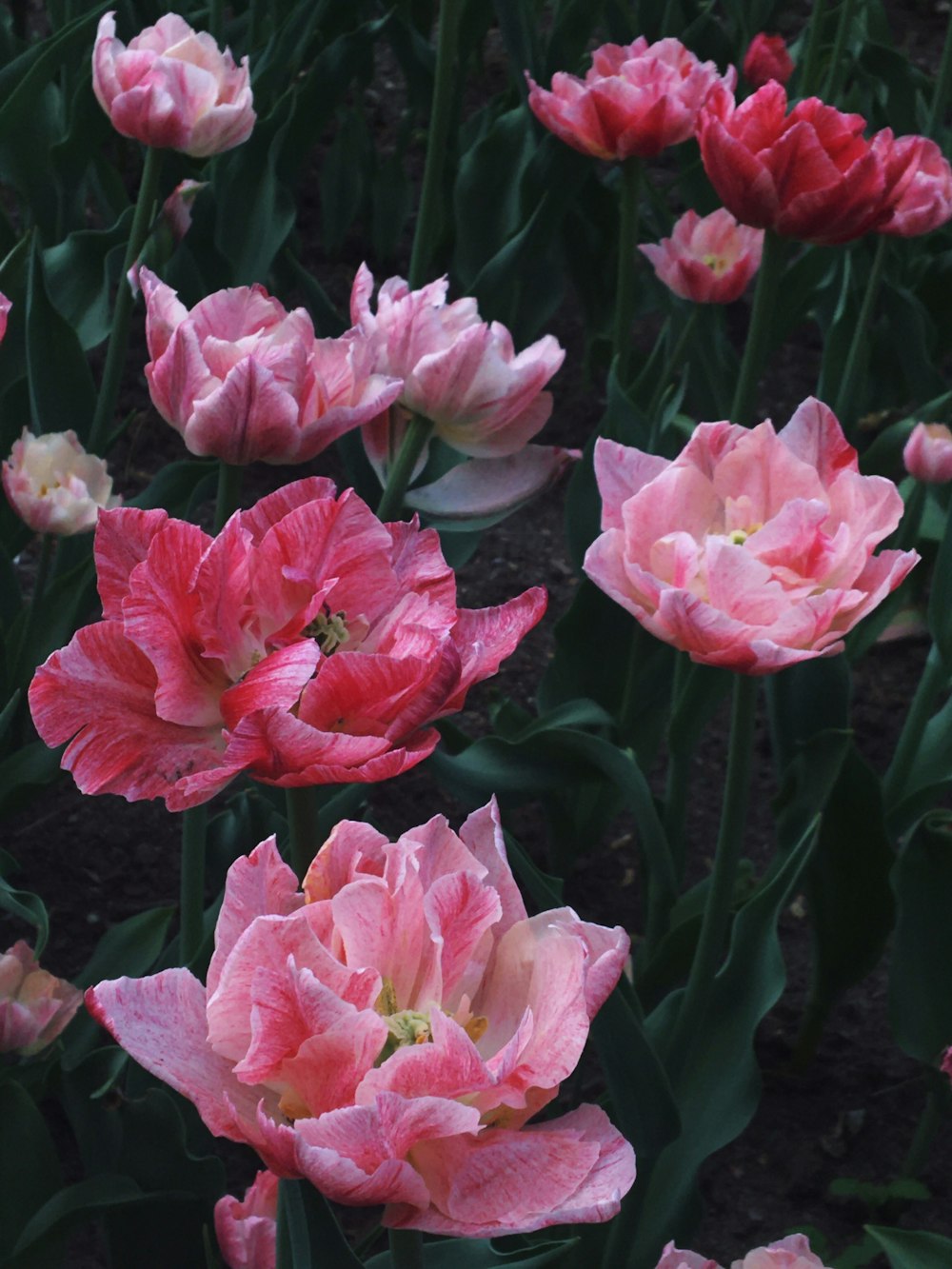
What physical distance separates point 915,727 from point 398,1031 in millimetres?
1061

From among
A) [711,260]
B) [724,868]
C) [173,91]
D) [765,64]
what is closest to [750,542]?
[724,868]

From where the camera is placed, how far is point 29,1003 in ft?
3.46

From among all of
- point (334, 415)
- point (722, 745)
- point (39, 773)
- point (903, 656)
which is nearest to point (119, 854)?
point (39, 773)

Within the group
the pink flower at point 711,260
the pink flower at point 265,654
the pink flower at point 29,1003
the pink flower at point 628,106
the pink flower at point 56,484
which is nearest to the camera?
the pink flower at point 265,654

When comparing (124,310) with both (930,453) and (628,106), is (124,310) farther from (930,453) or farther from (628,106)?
(930,453)

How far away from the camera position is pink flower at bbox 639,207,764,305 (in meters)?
1.76

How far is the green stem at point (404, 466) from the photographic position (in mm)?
1133

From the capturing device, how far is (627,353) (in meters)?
1.95

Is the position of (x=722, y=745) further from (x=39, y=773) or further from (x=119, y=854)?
(x=39, y=773)

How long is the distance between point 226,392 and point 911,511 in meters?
0.99

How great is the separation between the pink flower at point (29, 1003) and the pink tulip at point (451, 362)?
464 millimetres

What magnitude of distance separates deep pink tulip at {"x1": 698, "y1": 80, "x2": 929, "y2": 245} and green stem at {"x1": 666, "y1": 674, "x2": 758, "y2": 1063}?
454mm

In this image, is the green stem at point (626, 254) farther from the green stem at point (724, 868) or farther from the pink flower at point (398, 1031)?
the pink flower at point (398, 1031)

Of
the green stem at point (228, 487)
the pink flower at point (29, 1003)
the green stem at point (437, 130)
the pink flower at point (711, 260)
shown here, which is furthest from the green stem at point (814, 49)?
the pink flower at point (29, 1003)
